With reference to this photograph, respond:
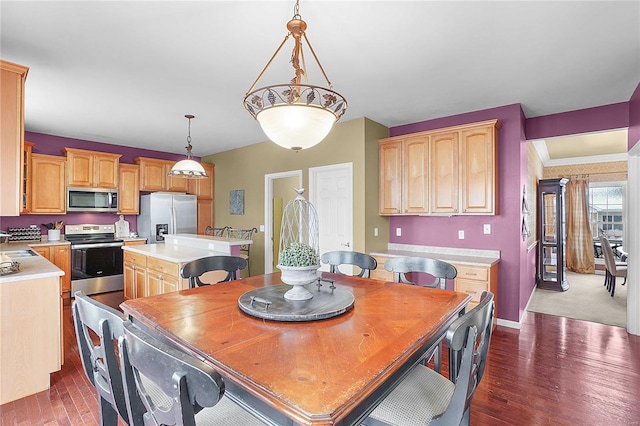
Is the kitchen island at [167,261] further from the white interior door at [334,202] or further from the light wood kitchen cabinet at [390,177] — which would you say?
the light wood kitchen cabinet at [390,177]

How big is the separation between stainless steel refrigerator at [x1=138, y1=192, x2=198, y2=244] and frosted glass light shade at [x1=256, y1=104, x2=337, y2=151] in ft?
15.4

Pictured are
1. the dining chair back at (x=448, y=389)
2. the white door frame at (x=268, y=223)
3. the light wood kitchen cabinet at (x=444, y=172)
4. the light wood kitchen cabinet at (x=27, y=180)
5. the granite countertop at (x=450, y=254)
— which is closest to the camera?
the dining chair back at (x=448, y=389)

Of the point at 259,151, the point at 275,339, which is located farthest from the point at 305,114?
the point at 259,151

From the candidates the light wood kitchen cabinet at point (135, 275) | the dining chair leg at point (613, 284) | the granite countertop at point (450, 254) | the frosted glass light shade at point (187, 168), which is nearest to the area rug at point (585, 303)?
the dining chair leg at point (613, 284)

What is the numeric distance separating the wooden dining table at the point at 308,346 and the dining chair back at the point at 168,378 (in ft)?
0.58

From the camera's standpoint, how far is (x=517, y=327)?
3662 millimetres

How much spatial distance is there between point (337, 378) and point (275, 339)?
1.17 feet

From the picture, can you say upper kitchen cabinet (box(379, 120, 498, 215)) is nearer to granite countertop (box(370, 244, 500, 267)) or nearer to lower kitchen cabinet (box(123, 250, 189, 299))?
granite countertop (box(370, 244, 500, 267))

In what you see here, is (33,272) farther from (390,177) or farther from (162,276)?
(390,177)

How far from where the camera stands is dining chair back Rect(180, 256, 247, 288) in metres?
2.23

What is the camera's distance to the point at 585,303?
15.4 feet

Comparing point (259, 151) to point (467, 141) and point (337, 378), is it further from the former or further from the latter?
point (337, 378)

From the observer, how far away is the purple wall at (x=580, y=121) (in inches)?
143

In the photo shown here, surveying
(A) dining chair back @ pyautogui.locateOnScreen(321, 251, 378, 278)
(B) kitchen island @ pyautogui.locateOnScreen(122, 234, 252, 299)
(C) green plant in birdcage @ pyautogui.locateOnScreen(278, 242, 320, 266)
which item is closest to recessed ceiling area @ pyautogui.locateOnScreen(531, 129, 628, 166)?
(A) dining chair back @ pyautogui.locateOnScreen(321, 251, 378, 278)
